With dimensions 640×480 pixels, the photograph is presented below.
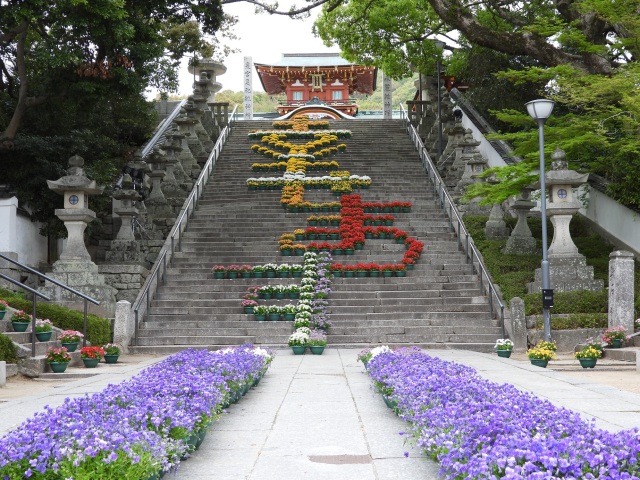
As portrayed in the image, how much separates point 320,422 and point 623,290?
9771mm

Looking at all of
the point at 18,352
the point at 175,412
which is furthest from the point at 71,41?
the point at 175,412

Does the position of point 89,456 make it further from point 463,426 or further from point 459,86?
point 459,86

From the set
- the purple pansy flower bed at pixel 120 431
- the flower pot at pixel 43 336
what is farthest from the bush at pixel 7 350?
the purple pansy flower bed at pixel 120 431

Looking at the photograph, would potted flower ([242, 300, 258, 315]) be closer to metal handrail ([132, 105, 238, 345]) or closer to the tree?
metal handrail ([132, 105, 238, 345])

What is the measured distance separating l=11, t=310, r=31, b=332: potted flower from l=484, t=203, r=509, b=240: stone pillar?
516 inches

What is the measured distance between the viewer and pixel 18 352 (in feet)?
38.3

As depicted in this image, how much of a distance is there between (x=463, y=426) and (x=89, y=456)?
91.6 inches

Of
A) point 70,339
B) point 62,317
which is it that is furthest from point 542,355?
point 62,317

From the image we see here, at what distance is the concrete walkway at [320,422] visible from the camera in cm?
511

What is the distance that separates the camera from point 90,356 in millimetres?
12805

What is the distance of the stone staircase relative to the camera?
16453 mm

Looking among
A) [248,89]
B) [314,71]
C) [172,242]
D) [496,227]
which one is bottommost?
[172,242]

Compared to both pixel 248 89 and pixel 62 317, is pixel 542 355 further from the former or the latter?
pixel 248 89

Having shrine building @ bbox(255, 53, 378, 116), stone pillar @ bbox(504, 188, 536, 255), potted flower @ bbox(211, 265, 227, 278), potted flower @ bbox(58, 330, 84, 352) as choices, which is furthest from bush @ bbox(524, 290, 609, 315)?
shrine building @ bbox(255, 53, 378, 116)
